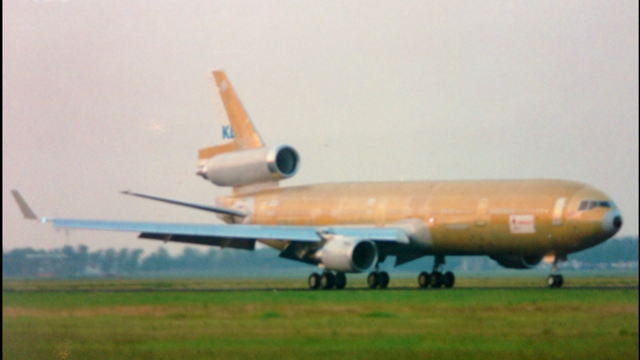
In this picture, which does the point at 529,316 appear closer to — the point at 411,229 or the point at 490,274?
the point at 411,229

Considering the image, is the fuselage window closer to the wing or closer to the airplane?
the airplane

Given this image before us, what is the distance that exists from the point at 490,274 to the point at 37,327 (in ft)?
88.8

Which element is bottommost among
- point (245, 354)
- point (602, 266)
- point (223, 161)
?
point (245, 354)

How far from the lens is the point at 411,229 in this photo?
104 ft

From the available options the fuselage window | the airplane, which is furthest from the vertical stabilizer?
the fuselage window

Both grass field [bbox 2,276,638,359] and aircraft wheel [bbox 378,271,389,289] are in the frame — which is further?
aircraft wheel [bbox 378,271,389,289]

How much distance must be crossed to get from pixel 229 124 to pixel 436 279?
44.6 feet

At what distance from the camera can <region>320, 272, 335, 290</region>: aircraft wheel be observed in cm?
3003

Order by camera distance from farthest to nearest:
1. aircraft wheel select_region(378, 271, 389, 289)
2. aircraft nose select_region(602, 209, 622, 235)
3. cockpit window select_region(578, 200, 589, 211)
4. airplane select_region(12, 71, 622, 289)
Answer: aircraft wheel select_region(378, 271, 389, 289)
airplane select_region(12, 71, 622, 289)
cockpit window select_region(578, 200, 589, 211)
aircraft nose select_region(602, 209, 622, 235)

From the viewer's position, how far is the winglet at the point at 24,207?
17.7 meters

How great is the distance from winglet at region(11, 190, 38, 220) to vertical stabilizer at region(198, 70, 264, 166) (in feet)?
63.0

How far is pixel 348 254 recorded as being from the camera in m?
28.8

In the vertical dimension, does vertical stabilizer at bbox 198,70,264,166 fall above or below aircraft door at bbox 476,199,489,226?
above

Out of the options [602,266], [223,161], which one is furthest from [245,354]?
[223,161]
